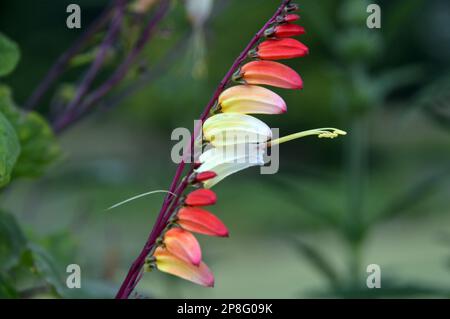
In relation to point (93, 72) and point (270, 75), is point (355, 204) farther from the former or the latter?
point (270, 75)

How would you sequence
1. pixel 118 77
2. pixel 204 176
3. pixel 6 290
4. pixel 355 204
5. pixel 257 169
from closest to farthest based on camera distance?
pixel 204 176 → pixel 6 290 → pixel 118 77 → pixel 355 204 → pixel 257 169

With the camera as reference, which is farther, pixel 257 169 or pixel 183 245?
pixel 257 169

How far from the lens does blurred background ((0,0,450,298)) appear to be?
1.98 ft

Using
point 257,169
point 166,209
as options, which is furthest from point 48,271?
point 257,169

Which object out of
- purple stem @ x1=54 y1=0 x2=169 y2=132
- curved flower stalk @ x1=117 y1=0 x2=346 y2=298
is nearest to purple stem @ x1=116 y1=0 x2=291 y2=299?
curved flower stalk @ x1=117 y1=0 x2=346 y2=298

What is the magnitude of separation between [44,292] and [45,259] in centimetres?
4

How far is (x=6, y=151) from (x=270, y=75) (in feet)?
0.37

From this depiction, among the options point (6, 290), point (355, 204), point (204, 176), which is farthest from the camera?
point (355, 204)

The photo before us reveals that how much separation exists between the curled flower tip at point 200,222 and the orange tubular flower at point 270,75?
54 mm

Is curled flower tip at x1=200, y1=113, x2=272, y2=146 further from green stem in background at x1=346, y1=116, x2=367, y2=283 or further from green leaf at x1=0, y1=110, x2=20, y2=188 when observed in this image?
green stem in background at x1=346, y1=116, x2=367, y2=283

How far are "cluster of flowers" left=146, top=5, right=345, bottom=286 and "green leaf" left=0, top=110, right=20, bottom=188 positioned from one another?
0.07 m

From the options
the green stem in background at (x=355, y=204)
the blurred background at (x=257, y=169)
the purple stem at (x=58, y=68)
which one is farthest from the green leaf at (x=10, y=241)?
the green stem in background at (x=355, y=204)

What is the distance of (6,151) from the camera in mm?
336
